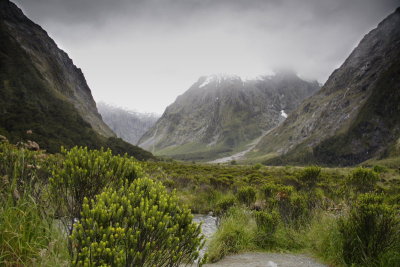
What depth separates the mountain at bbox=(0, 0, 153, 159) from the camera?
65.9 m

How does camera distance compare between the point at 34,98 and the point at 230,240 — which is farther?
the point at 34,98

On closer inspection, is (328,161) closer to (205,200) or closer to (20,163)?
(205,200)

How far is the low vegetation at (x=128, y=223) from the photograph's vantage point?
3.59 meters

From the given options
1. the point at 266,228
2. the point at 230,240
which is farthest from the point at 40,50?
the point at 266,228

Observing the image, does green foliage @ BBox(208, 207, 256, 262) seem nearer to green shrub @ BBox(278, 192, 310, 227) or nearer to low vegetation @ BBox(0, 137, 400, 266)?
low vegetation @ BBox(0, 137, 400, 266)

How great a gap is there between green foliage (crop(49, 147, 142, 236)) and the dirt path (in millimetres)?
4604

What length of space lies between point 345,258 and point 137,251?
6280mm

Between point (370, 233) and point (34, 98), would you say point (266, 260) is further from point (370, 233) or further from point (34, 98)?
point (34, 98)

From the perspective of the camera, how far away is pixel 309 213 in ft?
36.0

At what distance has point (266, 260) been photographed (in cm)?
789

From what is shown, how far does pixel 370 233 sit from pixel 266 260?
2.94 metres

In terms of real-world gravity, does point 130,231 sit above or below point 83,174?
below

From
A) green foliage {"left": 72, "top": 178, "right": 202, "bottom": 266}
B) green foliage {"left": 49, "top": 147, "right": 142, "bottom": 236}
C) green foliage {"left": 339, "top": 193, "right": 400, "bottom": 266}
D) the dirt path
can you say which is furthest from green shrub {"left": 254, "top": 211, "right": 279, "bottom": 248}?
green foliage {"left": 49, "top": 147, "right": 142, "bottom": 236}

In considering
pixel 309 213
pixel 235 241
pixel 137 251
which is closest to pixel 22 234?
pixel 137 251
